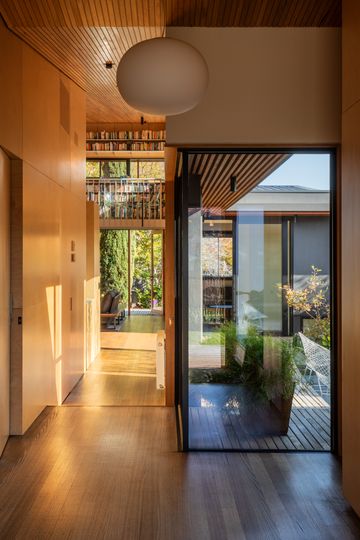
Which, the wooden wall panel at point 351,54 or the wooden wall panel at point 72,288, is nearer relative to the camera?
the wooden wall panel at point 351,54

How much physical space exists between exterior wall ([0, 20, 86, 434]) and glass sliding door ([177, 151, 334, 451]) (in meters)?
1.51

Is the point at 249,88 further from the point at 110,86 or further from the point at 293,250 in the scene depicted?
the point at 110,86

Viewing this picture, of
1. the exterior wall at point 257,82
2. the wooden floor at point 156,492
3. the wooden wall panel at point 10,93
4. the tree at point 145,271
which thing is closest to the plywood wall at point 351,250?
the wooden floor at point 156,492

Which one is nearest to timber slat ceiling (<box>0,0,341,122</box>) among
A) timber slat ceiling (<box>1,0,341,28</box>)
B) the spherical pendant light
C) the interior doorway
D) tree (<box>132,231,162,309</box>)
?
timber slat ceiling (<box>1,0,341,28</box>)

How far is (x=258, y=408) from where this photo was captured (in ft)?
13.0

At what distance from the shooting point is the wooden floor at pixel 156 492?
2.77 metres

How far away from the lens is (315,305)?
398 cm

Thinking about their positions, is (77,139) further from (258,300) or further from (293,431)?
(293,431)

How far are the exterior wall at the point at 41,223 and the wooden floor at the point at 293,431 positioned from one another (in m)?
1.77

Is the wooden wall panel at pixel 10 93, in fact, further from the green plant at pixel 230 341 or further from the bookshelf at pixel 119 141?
the bookshelf at pixel 119 141

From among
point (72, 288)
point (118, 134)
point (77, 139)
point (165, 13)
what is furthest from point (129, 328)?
point (165, 13)

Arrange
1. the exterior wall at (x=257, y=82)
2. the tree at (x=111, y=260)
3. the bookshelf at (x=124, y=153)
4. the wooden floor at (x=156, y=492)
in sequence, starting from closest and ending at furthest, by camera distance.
Result: 1. the wooden floor at (x=156, y=492)
2. the exterior wall at (x=257, y=82)
3. the bookshelf at (x=124, y=153)
4. the tree at (x=111, y=260)

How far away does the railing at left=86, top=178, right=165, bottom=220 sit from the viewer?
11.9 meters

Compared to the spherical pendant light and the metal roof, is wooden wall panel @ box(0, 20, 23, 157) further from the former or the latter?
the metal roof
